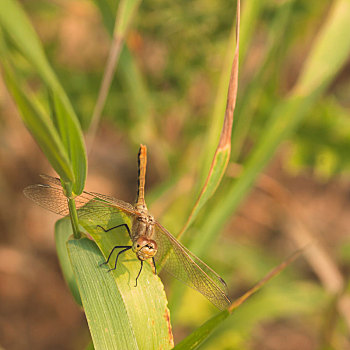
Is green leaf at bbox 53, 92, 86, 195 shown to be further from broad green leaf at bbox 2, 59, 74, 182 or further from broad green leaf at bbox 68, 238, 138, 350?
broad green leaf at bbox 68, 238, 138, 350

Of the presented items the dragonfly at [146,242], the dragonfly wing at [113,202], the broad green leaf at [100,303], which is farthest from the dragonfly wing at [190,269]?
the broad green leaf at [100,303]

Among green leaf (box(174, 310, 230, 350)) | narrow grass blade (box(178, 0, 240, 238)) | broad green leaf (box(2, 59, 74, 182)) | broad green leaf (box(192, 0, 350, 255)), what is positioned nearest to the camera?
broad green leaf (box(2, 59, 74, 182))

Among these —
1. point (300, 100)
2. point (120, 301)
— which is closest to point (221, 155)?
point (120, 301)

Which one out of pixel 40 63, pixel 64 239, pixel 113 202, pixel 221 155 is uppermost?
pixel 40 63

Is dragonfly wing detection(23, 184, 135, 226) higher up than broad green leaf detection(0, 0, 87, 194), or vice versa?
broad green leaf detection(0, 0, 87, 194)

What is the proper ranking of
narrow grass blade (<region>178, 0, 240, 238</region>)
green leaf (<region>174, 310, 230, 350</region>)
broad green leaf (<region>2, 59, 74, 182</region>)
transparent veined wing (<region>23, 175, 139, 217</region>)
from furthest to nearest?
transparent veined wing (<region>23, 175, 139, 217</region>), narrow grass blade (<region>178, 0, 240, 238</region>), green leaf (<region>174, 310, 230, 350</region>), broad green leaf (<region>2, 59, 74, 182</region>)

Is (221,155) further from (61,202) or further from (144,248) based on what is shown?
(61,202)

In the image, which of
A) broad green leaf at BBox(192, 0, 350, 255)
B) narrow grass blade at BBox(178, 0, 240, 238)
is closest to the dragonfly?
narrow grass blade at BBox(178, 0, 240, 238)
